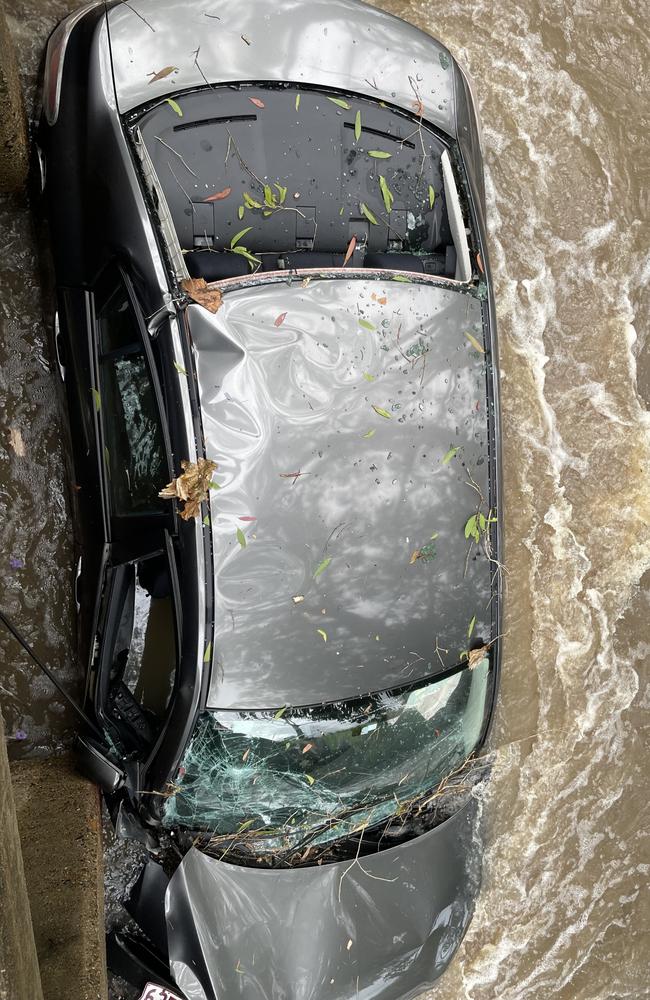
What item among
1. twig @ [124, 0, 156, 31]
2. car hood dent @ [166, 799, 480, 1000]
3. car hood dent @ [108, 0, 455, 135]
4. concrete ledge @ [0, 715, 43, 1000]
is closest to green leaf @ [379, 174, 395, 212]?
car hood dent @ [108, 0, 455, 135]

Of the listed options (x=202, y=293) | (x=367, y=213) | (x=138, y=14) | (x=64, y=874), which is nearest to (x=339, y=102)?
(x=367, y=213)

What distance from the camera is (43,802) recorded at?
3.21 meters

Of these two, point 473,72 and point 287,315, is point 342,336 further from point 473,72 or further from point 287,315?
point 473,72

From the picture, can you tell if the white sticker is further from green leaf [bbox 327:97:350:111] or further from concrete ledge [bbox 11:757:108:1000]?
green leaf [bbox 327:97:350:111]

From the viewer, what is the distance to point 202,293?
2.57 metres

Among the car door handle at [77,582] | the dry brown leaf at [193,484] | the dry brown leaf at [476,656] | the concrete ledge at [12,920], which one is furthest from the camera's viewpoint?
the car door handle at [77,582]

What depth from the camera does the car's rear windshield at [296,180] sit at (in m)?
2.73

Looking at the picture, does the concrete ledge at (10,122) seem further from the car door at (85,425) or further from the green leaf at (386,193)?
the green leaf at (386,193)

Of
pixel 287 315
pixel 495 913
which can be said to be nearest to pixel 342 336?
pixel 287 315

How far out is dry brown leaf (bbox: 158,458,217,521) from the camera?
2.54 metres

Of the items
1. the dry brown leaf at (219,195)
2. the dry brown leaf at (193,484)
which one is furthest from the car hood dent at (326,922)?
the dry brown leaf at (219,195)

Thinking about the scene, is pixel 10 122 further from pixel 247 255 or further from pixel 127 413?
pixel 127 413

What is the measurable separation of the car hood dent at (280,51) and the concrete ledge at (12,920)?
2.33 m

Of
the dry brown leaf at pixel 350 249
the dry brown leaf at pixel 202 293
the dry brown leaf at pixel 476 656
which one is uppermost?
the dry brown leaf at pixel 350 249
